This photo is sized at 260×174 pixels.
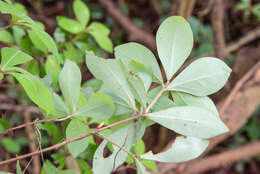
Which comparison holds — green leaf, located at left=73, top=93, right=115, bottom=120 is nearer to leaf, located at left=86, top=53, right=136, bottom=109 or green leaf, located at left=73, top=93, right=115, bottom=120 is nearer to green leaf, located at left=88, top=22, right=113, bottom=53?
leaf, located at left=86, top=53, right=136, bottom=109

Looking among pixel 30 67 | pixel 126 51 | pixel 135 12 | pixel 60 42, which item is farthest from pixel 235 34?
pixel 126 51

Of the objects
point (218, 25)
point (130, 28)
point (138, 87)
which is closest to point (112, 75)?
point (138, 87)

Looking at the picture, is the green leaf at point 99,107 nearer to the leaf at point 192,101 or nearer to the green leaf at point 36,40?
the leaf at point 192,101

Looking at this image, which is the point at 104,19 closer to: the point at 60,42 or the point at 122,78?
the point at 60,42

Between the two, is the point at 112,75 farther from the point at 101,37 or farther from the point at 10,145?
the point at 10,145

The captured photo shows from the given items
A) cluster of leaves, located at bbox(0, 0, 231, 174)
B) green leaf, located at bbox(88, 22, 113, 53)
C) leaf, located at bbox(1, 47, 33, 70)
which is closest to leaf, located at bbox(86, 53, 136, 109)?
cluster of leaves, located at bbox(0, 0, 231, 174)

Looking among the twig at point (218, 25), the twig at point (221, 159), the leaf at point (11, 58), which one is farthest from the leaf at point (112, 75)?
the twig at point (218, 25)

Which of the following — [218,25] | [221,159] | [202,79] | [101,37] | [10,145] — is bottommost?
[221,159]
